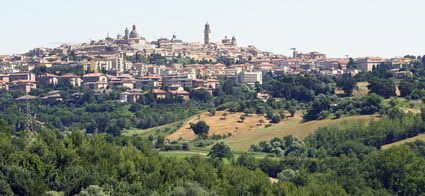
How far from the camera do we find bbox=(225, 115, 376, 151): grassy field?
3848 inches

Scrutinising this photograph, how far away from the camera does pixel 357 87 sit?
127 meters

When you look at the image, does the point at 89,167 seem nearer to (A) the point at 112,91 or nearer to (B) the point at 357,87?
(B) the point at 357,87

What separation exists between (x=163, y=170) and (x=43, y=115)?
240 feet

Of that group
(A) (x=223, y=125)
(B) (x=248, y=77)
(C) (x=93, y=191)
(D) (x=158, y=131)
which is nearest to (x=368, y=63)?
(B) (x=248, y=77)

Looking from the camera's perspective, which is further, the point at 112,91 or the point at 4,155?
the point at 112,91

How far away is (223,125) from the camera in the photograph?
11319 centimetres

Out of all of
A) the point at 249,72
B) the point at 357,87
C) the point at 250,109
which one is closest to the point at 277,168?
the point at 250,109

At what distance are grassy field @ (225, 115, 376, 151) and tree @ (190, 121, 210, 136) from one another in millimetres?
4802

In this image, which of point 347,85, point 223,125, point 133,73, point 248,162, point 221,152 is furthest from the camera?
point 133,73

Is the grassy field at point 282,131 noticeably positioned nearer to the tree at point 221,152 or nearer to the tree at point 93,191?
the tree at point 221,152

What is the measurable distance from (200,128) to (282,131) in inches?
464

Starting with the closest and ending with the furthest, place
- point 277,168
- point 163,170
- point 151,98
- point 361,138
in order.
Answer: point 163,170 → point 277,168 → point 361,138 → point 151,98

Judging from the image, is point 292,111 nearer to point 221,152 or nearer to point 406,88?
point 406,88

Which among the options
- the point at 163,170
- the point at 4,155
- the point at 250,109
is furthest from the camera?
the point at 250,109
